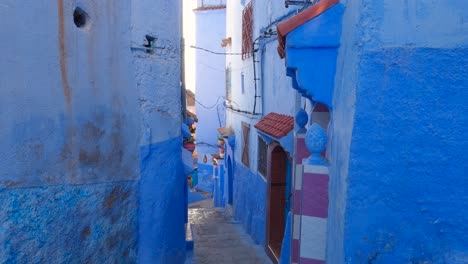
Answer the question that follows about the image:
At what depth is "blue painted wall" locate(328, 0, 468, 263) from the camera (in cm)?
288

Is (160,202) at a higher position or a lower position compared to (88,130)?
lower

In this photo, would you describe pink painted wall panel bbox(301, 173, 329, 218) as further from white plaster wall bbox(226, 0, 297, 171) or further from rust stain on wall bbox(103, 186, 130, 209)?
white plaster wall bbox(226, 0, 297, 171)

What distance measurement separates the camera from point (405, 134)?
2.97 m

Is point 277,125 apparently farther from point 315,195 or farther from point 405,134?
point 405,134

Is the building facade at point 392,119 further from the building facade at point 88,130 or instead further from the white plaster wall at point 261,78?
the white plaster wall at point 261,78

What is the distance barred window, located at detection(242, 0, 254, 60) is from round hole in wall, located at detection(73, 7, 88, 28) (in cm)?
727

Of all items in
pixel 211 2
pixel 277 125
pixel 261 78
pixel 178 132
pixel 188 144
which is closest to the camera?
pixel 178 132

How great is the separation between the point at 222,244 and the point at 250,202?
158 centimetres

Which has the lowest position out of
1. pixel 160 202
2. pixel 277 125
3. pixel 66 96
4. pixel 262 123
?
pixel 160 202

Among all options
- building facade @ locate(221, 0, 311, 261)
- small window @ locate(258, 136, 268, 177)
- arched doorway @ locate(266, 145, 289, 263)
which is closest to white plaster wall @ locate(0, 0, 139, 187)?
building facade @ locate(221, 0, 311, 261)

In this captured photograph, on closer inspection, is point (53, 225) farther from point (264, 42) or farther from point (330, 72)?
point (264, 42)

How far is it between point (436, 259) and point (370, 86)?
125 centimetres

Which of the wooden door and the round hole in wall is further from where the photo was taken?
the wooden door

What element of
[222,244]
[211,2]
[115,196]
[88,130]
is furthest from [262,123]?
[211,2]
